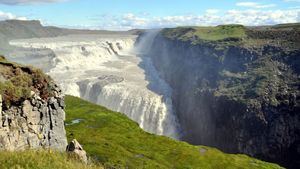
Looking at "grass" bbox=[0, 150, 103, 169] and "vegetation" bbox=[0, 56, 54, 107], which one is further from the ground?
"grass" bbox=[0, 150, 103, 169]

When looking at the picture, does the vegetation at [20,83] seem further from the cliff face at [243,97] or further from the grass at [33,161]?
the cliff face at [243,97]

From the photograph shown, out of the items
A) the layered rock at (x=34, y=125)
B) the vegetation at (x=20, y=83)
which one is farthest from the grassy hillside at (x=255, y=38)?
the vegetation at (x=20, y=83)

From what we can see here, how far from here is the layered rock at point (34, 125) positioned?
143 feet

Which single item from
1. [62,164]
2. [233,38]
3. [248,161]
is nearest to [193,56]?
[233,38]

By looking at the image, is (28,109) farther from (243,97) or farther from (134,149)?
(243,97)

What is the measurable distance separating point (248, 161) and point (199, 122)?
44755 millimetres

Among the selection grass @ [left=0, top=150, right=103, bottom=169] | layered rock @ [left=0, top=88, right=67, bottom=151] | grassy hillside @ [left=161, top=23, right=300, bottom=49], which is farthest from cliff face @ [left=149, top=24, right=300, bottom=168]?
grass @ [left=0, top=150, right=103, bottom=169]

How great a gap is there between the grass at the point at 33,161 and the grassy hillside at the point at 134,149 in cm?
5544

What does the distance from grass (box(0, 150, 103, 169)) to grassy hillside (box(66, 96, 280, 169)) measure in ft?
182

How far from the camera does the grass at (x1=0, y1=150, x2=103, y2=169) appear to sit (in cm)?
2191

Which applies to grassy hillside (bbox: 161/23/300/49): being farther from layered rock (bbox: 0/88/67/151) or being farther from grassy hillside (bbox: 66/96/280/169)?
layered rock (bbox: 0/88/67/151)

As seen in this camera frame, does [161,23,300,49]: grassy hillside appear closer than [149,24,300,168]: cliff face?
No

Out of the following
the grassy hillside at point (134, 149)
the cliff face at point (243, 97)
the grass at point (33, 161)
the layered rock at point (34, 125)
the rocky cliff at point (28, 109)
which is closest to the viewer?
the grass at point (33, 161)

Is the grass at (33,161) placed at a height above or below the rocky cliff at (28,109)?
above
